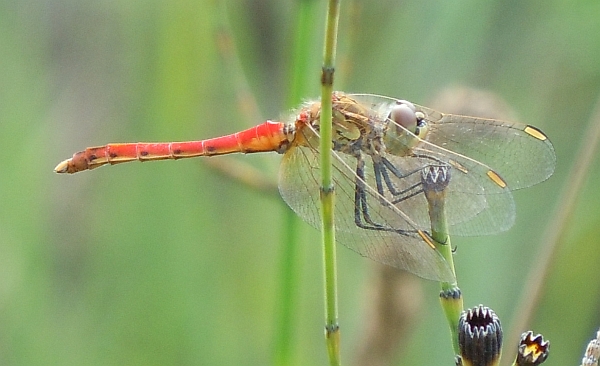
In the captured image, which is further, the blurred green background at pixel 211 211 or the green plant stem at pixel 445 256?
the blurred green background at pixel 211 211

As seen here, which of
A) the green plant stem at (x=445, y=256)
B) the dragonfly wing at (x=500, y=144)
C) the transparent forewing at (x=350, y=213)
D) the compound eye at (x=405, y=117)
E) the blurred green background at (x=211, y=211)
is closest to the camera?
the green plant stem at (x=445, y=256)

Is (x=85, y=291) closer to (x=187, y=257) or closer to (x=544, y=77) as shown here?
(x=187, y=257)

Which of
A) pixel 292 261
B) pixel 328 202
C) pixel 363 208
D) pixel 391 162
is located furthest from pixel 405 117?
pixel 328 202

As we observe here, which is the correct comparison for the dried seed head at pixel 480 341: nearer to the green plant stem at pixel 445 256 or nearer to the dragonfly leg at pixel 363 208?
the green plant stem at pixel 445 256

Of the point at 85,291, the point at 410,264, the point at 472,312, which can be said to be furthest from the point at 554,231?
the point at 85,291

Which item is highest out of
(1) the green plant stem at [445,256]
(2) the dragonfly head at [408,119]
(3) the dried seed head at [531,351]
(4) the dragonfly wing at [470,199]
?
(2) the dragonfly head at [408,119]

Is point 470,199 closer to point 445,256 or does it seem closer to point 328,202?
point 445,256

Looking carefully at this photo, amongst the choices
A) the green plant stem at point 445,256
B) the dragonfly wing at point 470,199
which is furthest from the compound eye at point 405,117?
the green plant stem at point 445,256

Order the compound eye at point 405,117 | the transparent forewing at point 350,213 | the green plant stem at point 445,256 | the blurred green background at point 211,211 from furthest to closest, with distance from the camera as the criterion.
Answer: the blurred green background at point 211,211, the compound eye at point 405,117, the transparent forewing at point 350,213, the green plant stem at point 445,256
